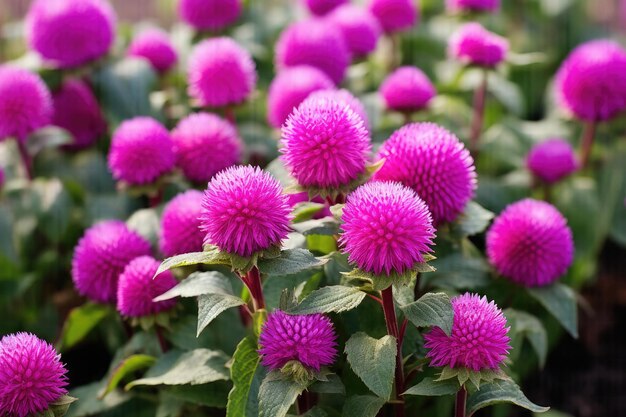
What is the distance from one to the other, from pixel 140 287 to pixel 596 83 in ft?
4.65

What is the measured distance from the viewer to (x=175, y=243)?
5.22 feet

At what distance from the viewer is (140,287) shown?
1.55 metres

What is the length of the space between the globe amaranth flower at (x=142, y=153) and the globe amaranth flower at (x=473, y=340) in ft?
2.72

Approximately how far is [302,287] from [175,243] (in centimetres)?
31

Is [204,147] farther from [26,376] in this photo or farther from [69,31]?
[26,376]

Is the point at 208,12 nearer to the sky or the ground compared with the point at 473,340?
nearer to the sky

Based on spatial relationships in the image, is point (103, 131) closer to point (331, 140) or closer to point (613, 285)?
point (331, 140)

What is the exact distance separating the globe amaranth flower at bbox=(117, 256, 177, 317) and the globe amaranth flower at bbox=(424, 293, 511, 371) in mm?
585

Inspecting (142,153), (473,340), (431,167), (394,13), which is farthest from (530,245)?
(394,13)

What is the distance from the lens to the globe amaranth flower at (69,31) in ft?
7.13

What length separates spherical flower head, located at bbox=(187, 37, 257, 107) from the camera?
6.61 feet

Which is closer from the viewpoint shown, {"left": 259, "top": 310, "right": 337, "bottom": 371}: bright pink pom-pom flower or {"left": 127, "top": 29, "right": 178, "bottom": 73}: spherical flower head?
{"left": 259, "top": 310, "right": 337, "bottom": 371}: bright pink pom-pom flower

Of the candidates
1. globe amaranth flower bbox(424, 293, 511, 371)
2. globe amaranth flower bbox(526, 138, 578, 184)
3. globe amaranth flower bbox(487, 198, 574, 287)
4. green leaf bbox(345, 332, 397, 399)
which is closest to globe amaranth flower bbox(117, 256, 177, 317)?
green leaf bbox(345, 332, 397, 399)

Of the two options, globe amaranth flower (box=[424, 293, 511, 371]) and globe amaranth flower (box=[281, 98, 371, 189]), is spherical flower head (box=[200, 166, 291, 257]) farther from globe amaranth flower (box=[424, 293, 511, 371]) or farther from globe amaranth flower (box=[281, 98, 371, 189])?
globe amaranth flower (box=[424, 293, 511, 371])
